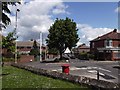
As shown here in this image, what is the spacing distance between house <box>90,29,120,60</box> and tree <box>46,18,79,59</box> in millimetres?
10721

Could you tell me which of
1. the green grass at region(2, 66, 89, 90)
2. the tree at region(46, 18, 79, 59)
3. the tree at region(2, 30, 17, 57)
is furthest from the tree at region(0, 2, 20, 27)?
the tree at region(46, 18, 79, 59)

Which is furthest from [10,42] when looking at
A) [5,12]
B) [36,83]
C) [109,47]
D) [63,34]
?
[36,83]

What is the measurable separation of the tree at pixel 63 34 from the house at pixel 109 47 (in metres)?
10.7

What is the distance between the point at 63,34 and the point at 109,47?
15798 millimetres

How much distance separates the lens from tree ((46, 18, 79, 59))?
6569cm

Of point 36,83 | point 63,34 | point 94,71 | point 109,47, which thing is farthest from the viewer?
point 109,47

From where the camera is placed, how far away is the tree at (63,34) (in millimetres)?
65688

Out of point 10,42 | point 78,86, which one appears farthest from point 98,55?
point 78,86

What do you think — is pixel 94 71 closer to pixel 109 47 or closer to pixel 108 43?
pixel 109 47

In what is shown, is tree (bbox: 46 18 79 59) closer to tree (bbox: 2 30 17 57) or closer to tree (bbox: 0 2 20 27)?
tree (bbox: 2 30 17 57)

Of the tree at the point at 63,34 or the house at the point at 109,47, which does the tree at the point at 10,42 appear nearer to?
the tree at the point at 63,34

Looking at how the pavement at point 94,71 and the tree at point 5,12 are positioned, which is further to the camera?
the pavement at point 94,71

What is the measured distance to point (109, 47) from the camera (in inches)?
2958

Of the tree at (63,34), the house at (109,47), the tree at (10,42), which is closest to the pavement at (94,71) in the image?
the tree at (10,42)
